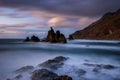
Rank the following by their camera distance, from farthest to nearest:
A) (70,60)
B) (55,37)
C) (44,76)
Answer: (55,37) < (70,60) < (44,76)

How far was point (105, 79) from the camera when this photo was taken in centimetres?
2320

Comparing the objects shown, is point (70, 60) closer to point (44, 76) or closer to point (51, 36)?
point (44, 76)

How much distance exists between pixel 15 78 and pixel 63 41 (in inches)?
5016

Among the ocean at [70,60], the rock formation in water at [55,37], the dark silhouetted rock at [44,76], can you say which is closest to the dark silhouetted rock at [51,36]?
the rock formation in water at [55,37]

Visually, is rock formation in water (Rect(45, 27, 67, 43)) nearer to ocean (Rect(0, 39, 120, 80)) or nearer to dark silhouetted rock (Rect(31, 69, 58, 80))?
ocean (Rect(0, 39, 120, 80))

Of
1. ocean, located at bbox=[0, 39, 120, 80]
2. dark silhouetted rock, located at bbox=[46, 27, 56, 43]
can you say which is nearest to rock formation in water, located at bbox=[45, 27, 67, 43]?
dark silhouetted rock, located at bbox=[46, 27, 56, 43]

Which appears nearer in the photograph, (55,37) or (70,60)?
(70,60)

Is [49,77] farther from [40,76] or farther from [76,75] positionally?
[76,75]

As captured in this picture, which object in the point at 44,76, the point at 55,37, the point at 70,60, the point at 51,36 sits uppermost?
the point at 51,36

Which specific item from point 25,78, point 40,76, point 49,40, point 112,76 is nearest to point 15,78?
point 25,78

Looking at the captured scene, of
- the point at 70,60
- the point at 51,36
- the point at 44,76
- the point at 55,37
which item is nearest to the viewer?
the point at 44,76

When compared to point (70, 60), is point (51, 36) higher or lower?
higher

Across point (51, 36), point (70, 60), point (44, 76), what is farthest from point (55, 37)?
point (44, 76)

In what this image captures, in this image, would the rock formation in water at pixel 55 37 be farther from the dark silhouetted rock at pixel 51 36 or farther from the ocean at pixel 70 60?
the ocean at pixel 70 60
